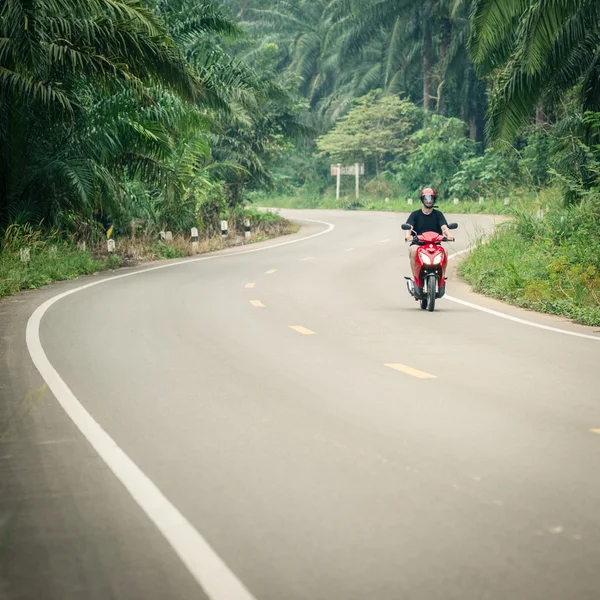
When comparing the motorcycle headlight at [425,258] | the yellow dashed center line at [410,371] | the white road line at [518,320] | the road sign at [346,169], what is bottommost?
the road sign at [346,169]

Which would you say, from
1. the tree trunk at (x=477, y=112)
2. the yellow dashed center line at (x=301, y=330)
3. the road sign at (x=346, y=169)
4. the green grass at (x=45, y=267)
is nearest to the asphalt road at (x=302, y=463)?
the yellow dashed center line at (x=301, y=330)

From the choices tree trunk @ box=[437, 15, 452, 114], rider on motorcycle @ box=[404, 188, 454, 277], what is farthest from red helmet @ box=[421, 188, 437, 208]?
tree trunk @ box=[437, 15, 452, 114]

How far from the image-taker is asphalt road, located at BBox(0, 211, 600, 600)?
14.9 ft

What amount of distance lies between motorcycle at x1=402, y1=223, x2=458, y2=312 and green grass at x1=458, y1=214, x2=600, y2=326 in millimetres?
1607

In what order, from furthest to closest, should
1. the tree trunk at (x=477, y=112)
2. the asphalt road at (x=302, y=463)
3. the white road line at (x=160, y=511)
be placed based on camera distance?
1. the tree trunk at (x=477, y=112)
2. the asphalt road at (x=302, y=463)
3. the white road line at (x=160, y=511)

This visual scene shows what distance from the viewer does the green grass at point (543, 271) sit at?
15242 mm

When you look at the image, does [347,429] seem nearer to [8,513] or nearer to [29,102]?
[8,513]

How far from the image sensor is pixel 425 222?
52.2 ft

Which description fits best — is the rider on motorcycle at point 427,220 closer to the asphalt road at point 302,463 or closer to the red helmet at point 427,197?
the red helmet at point 427,197

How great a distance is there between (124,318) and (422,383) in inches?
256

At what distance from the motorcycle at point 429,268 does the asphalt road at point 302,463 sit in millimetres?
1973

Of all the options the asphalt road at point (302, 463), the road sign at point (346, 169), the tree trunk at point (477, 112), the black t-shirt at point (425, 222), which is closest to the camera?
the asphalt road at point (302, 463)

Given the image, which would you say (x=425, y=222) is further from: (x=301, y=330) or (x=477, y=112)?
(x=477, y=112)

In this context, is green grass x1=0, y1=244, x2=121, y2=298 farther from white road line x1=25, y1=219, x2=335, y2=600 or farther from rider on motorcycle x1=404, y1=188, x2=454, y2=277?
white road line x1=25, y1=219, x2=335, y2=600
